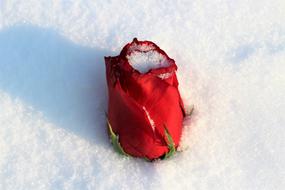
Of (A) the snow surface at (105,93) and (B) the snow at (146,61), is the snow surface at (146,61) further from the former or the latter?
(A) the snow surface at (105,93)

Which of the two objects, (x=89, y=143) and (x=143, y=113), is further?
(x=89, y=143)

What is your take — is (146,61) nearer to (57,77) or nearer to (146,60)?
(146,60)

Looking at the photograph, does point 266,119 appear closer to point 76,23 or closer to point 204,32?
point 204,32

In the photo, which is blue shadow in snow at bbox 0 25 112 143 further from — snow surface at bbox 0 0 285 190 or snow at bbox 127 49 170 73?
snow at bbox 127 49 170 73

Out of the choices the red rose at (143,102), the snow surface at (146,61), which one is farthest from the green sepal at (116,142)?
the snow surface at (146,61)

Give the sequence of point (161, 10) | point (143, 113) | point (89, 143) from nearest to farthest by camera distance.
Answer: point (143, 113) → point (89, 143) → point (161, 10)

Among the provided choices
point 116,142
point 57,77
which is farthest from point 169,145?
point 57,77

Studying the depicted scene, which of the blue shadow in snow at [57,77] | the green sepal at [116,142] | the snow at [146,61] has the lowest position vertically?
the green sepal at [116,142]

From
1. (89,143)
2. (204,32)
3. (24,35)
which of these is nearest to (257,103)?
(204,32)
